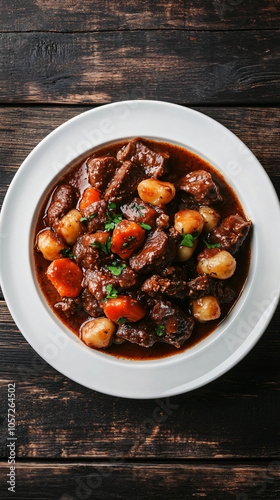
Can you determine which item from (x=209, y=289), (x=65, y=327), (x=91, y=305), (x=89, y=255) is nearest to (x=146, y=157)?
(x=89, y=255)

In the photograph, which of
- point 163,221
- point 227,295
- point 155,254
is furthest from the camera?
point 227,295

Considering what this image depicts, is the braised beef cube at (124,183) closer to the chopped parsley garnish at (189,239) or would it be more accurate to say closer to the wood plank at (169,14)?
the chopped parsley garnish at (189,239)

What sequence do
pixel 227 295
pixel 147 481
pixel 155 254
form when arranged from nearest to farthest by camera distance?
pixel 155 254 → pixel 227 295 → pixel 147 481

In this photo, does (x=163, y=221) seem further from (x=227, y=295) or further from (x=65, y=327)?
(x=65, y=327)

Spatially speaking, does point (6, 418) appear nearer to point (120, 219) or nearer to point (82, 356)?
point (82, 356)

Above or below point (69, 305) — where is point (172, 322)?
below

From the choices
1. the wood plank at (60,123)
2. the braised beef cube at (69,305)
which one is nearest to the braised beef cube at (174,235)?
the braised beef cube at (69,305)
